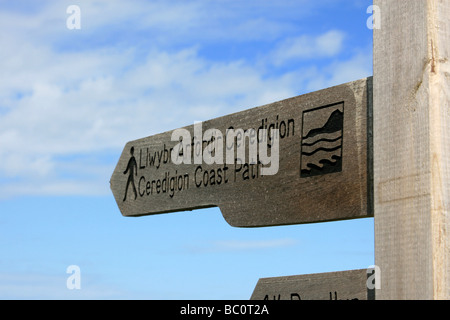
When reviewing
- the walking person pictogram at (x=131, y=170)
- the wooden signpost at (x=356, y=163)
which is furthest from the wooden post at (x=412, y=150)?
the walking person pictogram at (x=131, y=170)

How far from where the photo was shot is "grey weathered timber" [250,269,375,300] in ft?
7.71

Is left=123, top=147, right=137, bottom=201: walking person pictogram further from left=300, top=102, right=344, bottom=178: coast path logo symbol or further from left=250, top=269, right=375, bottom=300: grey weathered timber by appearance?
left=300, top=102, right=344, bottom=178: coast path logo symbol

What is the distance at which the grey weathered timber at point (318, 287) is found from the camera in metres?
2.35

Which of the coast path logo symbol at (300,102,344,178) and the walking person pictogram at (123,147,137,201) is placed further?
the walking person pictogram at (123,147,137,201)

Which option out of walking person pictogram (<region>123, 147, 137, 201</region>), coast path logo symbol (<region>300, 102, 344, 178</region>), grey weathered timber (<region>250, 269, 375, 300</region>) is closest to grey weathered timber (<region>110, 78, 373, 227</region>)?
coast path logo symbol (<region>300, 102, 344, 178</region>)

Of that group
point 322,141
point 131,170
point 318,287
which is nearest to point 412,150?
point 322,141

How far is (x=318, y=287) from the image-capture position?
2.52 metres

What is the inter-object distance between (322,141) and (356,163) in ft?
0.62

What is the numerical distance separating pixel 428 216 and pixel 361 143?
17.0 inches

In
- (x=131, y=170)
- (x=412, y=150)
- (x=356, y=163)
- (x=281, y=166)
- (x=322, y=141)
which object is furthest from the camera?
(x=131, y=170)

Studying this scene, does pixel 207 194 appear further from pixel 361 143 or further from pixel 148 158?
pixel 361 143

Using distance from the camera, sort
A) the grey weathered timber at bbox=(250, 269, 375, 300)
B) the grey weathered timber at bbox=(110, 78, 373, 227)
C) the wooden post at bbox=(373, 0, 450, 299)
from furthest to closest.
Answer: the grey weathered timber at bbox=(250, 269, 375, 300) → the grey weathered timber at bbox=(110, 78, 373, 227) → the wooden post at bbox=(373, 0, 450, 299)

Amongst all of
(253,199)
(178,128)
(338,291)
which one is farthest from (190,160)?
(338,291)

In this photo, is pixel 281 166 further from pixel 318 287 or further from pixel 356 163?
pixel 318 287
